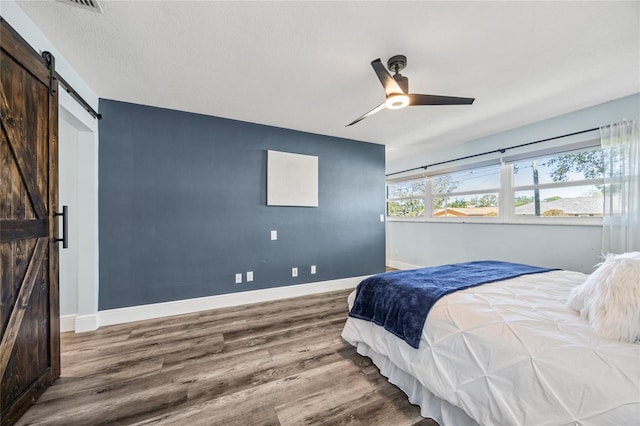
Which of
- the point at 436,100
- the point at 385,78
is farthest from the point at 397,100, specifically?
the point at 436,100

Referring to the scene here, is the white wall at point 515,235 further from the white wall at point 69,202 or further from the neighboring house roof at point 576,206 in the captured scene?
the white wall at point 69,202

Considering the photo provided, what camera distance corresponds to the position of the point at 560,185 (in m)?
3.10

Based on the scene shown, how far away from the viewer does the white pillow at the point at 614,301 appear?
1.01m

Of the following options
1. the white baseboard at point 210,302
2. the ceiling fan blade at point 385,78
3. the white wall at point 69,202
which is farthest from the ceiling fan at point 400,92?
the white wall at point 69,202

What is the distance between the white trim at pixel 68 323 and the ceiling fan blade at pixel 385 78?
3628 mm

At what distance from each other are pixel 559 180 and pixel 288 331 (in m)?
3.85

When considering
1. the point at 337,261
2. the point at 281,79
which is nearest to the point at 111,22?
the point at 281,79

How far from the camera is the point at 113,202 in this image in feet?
8.70

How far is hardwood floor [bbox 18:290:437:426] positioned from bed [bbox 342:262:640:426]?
0.26m

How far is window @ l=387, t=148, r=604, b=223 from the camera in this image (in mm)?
2877

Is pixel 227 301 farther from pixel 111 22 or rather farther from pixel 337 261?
pixel 111 22

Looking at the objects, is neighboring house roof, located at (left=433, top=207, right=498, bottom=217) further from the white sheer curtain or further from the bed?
the bed

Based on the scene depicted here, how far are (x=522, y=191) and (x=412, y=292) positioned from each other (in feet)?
9.93

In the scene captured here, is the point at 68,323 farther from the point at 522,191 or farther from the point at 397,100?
the point at 522,191
